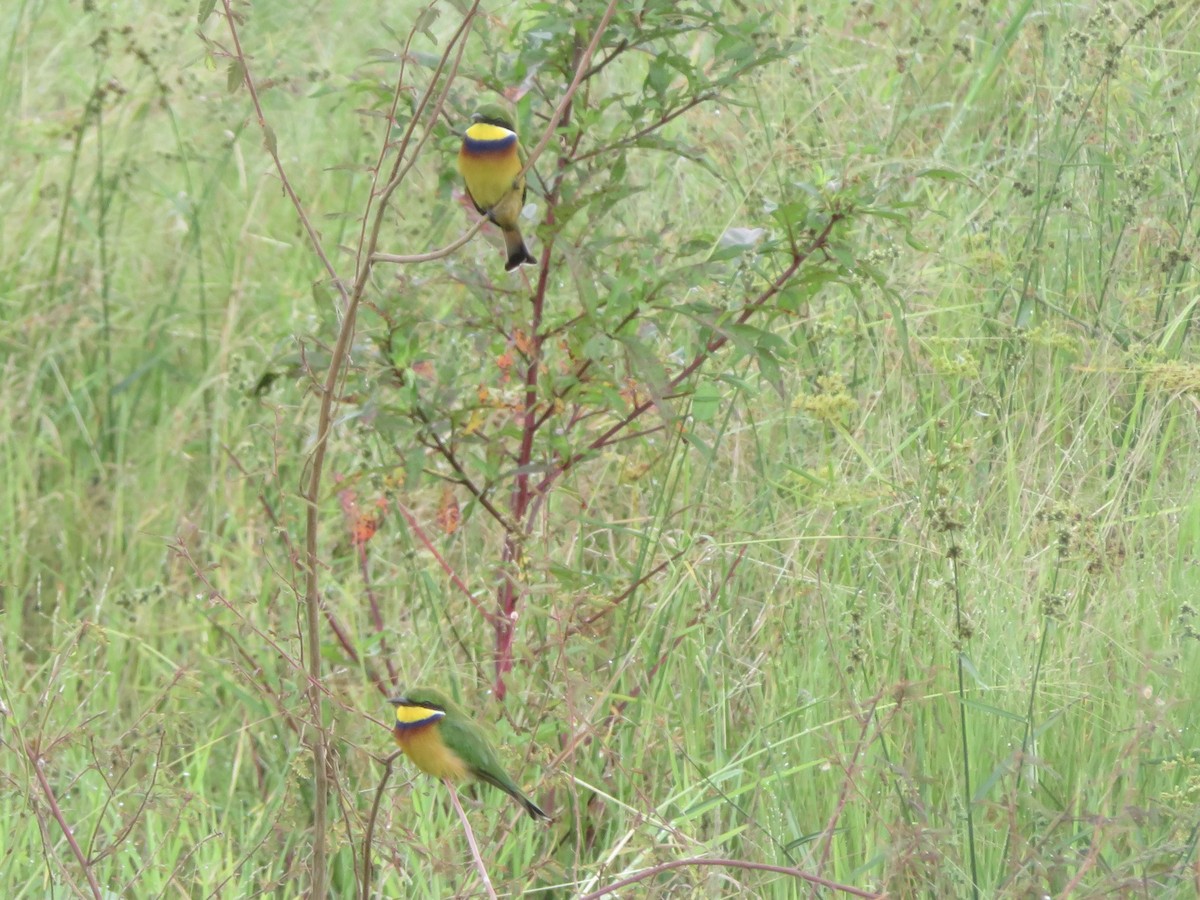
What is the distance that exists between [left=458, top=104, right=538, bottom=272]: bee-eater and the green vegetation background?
29 cm

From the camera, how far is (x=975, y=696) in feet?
8.51

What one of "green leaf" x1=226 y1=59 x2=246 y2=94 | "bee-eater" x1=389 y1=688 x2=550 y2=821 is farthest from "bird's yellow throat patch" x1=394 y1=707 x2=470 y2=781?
"green leaf" x1=226 y1=59 x2=246 y2=94

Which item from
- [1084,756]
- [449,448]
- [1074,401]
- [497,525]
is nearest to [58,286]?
[497,525]

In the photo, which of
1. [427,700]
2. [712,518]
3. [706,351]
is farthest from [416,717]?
[712,518]

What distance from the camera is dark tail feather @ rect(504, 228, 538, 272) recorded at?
266 cm

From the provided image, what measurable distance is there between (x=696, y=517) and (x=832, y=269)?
0.74 m

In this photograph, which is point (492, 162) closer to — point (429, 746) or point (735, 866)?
point (429, 746)

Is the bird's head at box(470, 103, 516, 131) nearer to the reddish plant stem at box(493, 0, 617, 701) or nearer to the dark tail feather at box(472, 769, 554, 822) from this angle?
the reddish plant stem at box(493, 0, 617, 701)

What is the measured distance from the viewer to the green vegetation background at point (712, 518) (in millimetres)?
2432

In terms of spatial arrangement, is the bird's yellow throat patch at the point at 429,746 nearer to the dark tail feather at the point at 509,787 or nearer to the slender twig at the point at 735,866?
the dark tail feather at the point at 509,787

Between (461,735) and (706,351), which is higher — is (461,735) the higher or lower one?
the lower one

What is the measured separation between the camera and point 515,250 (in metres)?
2.72

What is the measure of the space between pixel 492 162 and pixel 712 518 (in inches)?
46.0

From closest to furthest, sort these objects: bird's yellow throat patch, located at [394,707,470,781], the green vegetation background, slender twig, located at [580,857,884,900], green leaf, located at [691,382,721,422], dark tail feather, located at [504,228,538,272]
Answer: slender twig, located at [580,857,884,900] < bird's yellow throat patch, located at [394,707,470,781] < the green vegetation background < dark tail feather, located at [504,228,538,272] < green leaf, located at [691,382,721,422]
